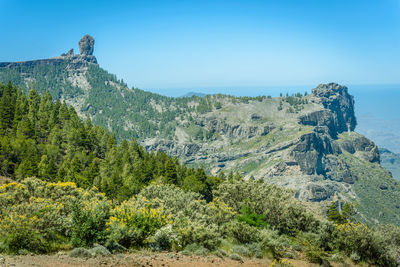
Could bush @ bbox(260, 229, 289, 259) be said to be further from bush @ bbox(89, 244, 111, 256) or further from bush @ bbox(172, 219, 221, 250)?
bush @ bbox(89, 244, 111, 256)

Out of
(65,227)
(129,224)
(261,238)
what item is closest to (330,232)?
(261,238)

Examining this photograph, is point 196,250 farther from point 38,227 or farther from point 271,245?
point 38,227

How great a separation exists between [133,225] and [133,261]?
4.79m

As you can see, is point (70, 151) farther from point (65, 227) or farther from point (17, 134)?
point (65, 227)

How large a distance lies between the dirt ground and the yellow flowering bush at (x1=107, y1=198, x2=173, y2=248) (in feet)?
6.82

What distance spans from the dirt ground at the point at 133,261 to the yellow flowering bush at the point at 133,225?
2.08m

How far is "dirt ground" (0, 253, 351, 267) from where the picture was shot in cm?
1864

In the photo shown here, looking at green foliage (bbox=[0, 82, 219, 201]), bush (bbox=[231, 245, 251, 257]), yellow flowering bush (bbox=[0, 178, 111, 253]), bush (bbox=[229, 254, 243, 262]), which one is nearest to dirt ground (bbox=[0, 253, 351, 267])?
bush (bbox=[229, 254, 243, 262])

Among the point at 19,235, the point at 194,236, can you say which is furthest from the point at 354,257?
the point at 19,235

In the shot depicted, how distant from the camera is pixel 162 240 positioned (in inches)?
996

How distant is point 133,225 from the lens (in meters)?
25.3

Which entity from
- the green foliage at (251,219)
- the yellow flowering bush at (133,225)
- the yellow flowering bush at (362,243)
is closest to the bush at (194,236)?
the yellow flowering bush at (133,225)

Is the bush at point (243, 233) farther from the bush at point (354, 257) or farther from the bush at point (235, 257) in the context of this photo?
the bush at point (354, 257)

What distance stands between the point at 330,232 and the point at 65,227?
89.5ft
